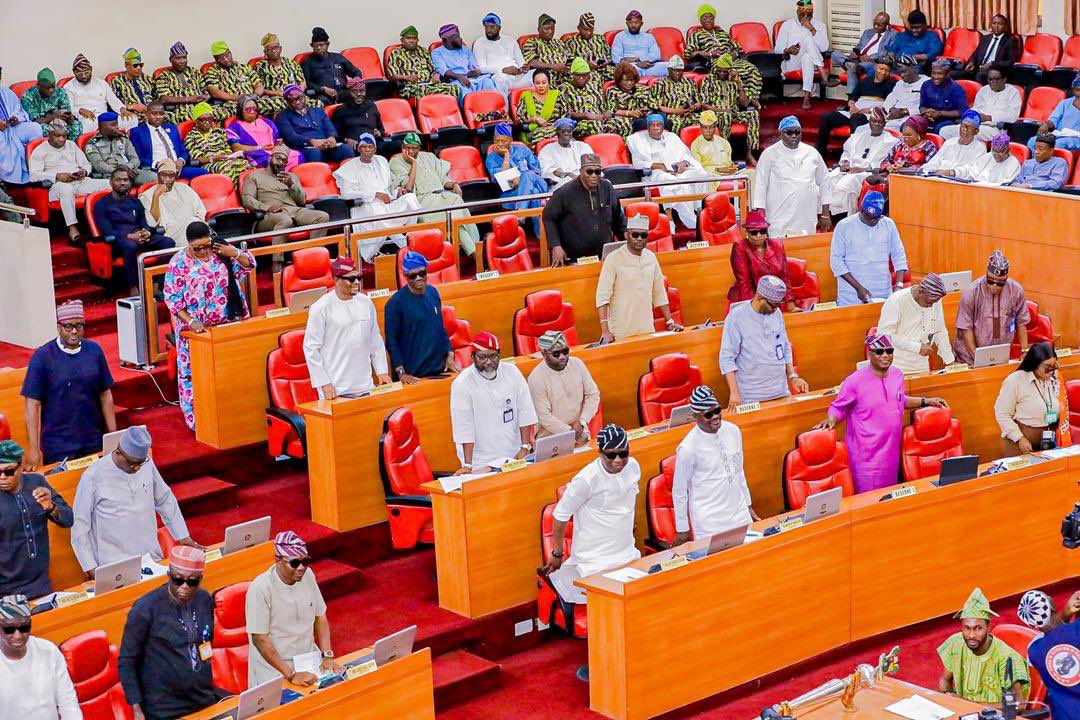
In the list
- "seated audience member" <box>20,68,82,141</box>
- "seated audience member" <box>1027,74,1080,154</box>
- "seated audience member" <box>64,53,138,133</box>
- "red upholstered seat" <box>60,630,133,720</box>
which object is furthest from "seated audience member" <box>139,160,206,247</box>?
"seated audience member" <box>1027,74,1080,154</box>

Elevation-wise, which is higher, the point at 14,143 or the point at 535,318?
the point at 14,143

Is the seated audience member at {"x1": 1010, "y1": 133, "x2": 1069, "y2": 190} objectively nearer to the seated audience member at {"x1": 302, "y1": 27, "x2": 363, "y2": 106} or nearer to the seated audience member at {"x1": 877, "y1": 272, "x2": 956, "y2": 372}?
the seated audience member at {"x1": 877, "y1": 272, "x2": 956, "y2": 372}

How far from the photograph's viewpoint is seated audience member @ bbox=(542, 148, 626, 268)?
11.4 metres

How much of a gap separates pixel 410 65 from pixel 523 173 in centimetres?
263

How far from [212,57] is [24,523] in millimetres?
8428

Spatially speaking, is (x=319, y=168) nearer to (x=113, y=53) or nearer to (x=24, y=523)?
(x=113, y=53)

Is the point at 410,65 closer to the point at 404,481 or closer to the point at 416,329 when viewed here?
the point at 416,329

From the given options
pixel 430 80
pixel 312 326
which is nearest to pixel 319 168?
pixel 430 80

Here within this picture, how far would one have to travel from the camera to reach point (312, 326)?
957cm

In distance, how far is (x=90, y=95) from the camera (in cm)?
1378

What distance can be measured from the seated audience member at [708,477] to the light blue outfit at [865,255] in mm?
3137

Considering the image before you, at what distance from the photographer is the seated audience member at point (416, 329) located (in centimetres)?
974

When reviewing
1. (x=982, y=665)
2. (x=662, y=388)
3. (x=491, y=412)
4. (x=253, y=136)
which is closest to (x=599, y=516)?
(x=491, y=412)

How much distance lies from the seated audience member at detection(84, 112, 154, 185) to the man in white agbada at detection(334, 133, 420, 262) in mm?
1568
